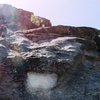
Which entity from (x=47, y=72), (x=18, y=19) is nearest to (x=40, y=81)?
(x=47, y=72)

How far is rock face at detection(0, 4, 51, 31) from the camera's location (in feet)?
92.3

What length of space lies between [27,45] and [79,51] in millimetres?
3446

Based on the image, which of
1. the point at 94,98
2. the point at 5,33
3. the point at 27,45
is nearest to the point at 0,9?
the point at 5,33

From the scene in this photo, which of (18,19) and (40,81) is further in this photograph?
(18,19)

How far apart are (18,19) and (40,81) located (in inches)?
519

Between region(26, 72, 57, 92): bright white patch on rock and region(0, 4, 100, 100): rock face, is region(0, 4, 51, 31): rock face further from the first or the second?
region(26, 72, 57, 92): bright white patch on rock

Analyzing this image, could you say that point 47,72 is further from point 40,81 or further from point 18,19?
point 18,19

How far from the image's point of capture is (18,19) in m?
30.7

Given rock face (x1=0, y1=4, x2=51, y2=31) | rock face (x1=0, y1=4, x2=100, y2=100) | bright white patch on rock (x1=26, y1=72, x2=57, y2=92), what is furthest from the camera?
rock face (x1=0, y1=4, x2=51, y2=31)

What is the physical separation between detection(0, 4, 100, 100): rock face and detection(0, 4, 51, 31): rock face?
25.0 feet

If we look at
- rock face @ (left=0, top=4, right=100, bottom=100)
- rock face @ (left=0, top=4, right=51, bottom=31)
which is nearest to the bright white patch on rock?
rock face @ (left=0, top=4, right=100, bottom=100)

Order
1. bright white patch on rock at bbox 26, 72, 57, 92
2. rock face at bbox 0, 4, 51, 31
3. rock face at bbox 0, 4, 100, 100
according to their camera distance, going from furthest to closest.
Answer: rock face at bbox 0, 4, 51, 31
bright white patch on rock at bbox 26, 72, 57, 92
rock face at bbox 0, 4, 100, 100

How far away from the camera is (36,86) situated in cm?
1858

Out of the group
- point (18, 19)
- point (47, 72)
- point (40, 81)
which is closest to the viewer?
point (47, 72)
